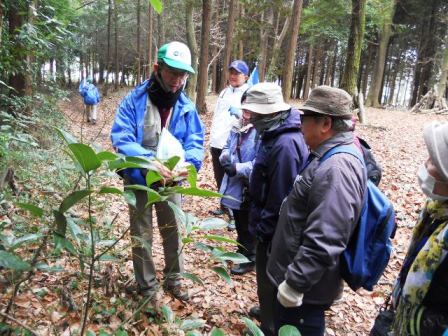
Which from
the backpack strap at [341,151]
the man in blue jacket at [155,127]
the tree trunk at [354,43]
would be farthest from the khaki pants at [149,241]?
the tree trunk at [354,43]

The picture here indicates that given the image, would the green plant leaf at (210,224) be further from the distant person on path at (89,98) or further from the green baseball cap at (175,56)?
the distant person on path at (89,98)

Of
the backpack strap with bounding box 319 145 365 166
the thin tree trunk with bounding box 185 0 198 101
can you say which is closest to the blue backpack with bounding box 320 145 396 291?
the backpack strap with bounding box 319 145 365 166

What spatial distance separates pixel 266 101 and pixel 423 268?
174cm

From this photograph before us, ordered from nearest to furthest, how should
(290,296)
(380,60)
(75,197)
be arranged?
(75,197)
(290,296)
(380,60)

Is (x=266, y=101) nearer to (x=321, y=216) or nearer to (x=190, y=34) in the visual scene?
(x=321, y=216)

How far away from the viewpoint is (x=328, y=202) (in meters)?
1.93

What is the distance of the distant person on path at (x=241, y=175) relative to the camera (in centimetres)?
395

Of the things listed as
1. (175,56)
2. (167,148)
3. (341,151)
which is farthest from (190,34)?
(341,151)

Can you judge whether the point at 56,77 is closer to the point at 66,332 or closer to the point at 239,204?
the point at 239,204

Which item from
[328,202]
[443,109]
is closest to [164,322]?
[328,202]

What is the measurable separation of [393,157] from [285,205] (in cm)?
752

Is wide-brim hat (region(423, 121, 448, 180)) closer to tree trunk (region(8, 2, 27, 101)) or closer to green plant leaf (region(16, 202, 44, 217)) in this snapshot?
green plant leaf (region(16, 202, 44, 217))

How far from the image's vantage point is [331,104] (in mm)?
2088

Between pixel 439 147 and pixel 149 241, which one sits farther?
pixel 149 241
